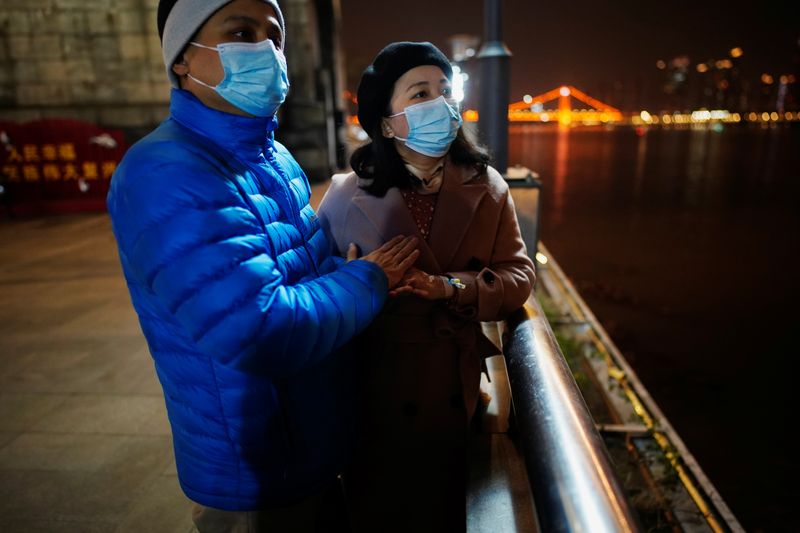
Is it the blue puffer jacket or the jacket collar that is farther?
the jacket collar

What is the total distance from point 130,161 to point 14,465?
8.77ft

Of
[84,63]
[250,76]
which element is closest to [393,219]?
[250,76]

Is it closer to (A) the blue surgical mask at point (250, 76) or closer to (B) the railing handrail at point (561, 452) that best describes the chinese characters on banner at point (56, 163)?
(A) the blue surgical mask at point (250, 76)

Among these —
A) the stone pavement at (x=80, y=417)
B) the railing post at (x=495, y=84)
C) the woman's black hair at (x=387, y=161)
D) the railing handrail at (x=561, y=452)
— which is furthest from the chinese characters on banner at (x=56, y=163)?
the railing handrail at (x=561, y=452)

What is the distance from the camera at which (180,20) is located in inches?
52.6

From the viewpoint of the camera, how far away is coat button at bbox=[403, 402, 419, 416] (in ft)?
6.06

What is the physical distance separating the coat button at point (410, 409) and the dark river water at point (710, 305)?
191 inches

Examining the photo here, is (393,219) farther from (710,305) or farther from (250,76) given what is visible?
(710,305)

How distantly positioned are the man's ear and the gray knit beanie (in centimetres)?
73

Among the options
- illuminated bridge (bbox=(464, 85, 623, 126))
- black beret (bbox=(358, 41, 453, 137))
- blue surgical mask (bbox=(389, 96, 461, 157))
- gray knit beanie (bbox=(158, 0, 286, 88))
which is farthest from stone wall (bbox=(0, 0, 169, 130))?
illuminated bridge (bbox=(464, 85, 623, 126))

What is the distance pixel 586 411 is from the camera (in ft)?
3.92

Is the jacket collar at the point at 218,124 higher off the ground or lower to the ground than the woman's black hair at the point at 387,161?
higher

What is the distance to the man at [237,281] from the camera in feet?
3.72

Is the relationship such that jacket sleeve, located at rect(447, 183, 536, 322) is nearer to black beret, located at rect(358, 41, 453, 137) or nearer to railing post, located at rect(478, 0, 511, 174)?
black beret, located at rect(358, 41, 453, 137)
